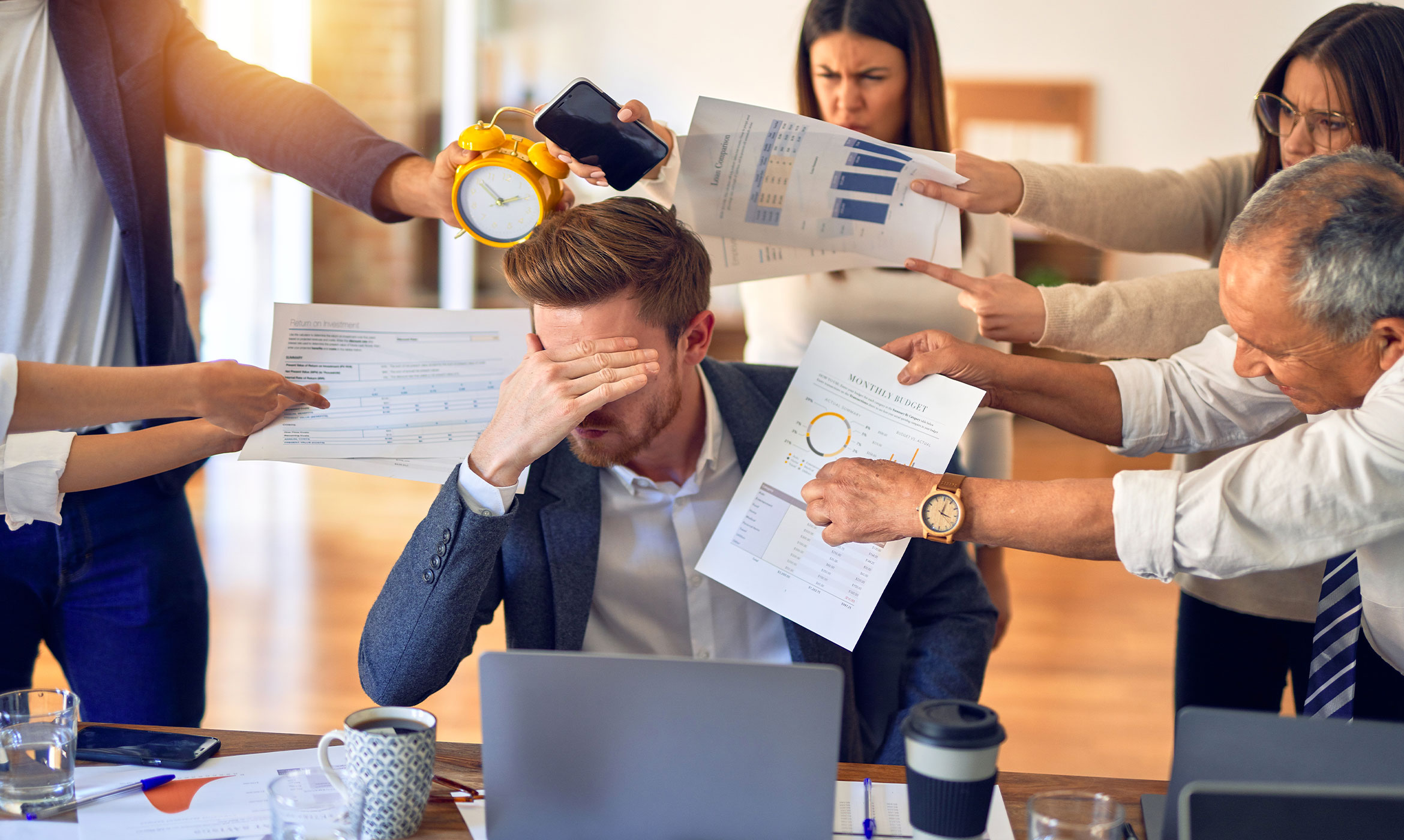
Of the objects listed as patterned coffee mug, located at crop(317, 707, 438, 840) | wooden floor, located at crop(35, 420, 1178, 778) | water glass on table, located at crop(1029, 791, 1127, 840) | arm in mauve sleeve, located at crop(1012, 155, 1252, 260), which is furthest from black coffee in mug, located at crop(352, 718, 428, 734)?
wooden floor, located at crop(35, 420, 1178, 778)

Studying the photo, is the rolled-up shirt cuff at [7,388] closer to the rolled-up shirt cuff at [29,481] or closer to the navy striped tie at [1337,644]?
the rolled-up shirt cuff at [29,481]

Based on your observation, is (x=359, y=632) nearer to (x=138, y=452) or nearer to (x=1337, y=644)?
(x=138, y=452)

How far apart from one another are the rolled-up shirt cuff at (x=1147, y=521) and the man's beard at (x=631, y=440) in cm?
63

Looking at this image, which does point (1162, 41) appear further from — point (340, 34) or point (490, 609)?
point (490, 609)

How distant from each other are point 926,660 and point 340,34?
6.08 meters

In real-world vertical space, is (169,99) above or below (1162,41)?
below

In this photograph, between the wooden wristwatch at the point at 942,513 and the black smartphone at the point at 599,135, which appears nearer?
the wooden wristwatch at the point at 942,513

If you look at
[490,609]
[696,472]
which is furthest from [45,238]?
[696,472]

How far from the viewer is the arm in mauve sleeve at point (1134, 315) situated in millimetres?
1570

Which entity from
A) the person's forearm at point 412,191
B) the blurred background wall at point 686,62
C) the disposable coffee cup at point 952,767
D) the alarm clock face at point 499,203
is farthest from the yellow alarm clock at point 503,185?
the blurred background wall at point 686,62

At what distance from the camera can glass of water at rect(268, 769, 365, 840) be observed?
0.94m

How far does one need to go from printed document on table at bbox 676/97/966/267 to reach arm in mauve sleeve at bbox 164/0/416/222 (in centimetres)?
45

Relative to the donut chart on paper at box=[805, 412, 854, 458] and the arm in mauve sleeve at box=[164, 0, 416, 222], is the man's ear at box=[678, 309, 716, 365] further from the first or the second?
the arm in mauve sleeve at box=[164, 0, 416, 222]

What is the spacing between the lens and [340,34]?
21.2 ft
